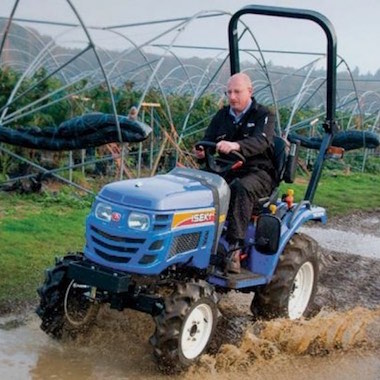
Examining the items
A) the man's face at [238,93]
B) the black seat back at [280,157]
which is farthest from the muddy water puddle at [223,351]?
the man's face at [238,93]

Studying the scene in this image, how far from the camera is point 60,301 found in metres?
5.00

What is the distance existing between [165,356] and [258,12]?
111 inches

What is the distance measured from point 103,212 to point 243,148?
1.08 meters

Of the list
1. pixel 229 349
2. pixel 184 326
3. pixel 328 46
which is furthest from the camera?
pixel 328 46

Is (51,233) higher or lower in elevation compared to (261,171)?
lower

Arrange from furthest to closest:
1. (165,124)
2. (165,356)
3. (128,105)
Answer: (165,124) → (128,105) → (165,356)

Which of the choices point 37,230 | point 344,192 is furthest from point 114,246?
point 344,192

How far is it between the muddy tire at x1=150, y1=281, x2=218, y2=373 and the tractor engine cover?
0.24m

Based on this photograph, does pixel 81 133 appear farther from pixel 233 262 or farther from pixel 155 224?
pixel 155 224

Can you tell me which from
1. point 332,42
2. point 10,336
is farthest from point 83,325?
point 332,42

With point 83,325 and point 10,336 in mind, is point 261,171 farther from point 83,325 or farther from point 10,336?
point 10,336

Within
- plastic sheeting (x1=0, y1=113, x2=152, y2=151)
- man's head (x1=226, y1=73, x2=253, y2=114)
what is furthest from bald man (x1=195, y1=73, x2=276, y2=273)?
plastic sheeting (x1=0, y1=113, x2=152, y2=151)

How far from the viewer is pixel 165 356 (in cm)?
446

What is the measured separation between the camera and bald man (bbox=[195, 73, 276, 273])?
200 inches
